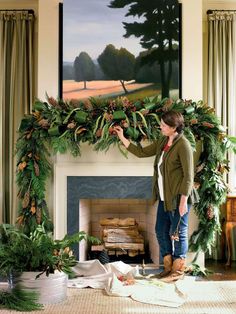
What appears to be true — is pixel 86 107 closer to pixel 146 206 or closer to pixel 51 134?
pixel 51 134

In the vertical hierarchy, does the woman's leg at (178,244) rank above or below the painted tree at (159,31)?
below

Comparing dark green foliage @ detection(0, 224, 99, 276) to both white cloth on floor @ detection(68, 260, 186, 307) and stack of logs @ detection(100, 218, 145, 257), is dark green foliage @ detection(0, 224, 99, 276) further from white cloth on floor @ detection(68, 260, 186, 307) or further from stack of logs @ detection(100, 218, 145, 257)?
stack of logs @ detection(100, 218, 145, 257)

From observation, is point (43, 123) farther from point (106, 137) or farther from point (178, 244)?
point (178, 244)

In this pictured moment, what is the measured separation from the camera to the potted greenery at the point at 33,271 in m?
3.22

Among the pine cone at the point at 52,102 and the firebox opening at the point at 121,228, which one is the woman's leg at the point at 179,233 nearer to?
the firebox opening at the point at 121,228

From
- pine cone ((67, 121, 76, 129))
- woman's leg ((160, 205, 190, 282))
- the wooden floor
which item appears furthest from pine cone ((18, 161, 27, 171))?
the wooden floor

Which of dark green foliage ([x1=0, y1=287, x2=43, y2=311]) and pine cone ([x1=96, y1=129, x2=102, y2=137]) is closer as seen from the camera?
dark green foliage ([x1=0, y1=287, x2=43, y2=311])

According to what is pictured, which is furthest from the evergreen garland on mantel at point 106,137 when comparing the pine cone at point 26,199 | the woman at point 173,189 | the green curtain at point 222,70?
the green curtain at point 222,70

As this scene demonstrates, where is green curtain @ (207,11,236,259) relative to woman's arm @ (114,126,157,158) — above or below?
above

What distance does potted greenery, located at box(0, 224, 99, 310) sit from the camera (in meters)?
3.22

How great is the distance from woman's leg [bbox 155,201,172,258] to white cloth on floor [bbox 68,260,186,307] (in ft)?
0.87

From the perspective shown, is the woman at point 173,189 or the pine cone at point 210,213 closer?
the woman at point 173,189

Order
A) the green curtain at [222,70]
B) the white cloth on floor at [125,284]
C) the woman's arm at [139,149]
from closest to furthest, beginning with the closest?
the white cloth on floor at [125,284]
the woman's arm at [139,149]
the green curtain at [222,70]

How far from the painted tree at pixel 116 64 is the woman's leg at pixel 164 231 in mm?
1120
